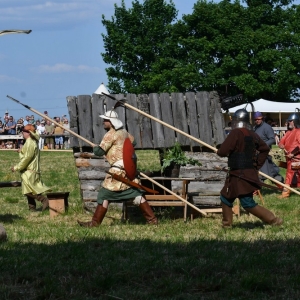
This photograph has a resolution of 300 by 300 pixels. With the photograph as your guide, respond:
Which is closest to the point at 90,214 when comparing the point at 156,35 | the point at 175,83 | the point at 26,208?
the point at 26,208

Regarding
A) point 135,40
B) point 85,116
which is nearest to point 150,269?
point 85,116

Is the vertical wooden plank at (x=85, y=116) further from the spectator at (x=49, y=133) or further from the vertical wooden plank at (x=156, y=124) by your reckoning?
the spectator at (x=49, y=133)

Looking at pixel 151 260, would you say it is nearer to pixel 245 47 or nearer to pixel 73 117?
pixel 73 117

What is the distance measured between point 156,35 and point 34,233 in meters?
49.5

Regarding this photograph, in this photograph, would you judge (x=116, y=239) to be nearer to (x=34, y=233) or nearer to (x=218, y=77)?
(x=34, y=233)

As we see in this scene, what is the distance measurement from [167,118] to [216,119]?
0.78m

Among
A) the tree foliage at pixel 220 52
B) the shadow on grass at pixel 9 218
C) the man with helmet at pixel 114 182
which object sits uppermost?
the tree foliage at pixel 220 52

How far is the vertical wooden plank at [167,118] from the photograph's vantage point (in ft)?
44.2

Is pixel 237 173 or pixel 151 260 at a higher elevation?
pixel 237 173

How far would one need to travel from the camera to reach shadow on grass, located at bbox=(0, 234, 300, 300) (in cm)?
708

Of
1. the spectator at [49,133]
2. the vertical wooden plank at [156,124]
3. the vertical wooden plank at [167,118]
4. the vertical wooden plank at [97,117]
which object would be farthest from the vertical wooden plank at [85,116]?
the spectator at [49,133]

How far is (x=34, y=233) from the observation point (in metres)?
10.7

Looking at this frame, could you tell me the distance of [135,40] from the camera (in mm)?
59688

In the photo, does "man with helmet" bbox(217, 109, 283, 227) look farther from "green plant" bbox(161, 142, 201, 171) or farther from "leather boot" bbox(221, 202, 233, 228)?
"green plant" bbox(161, 142, 201, 171)
